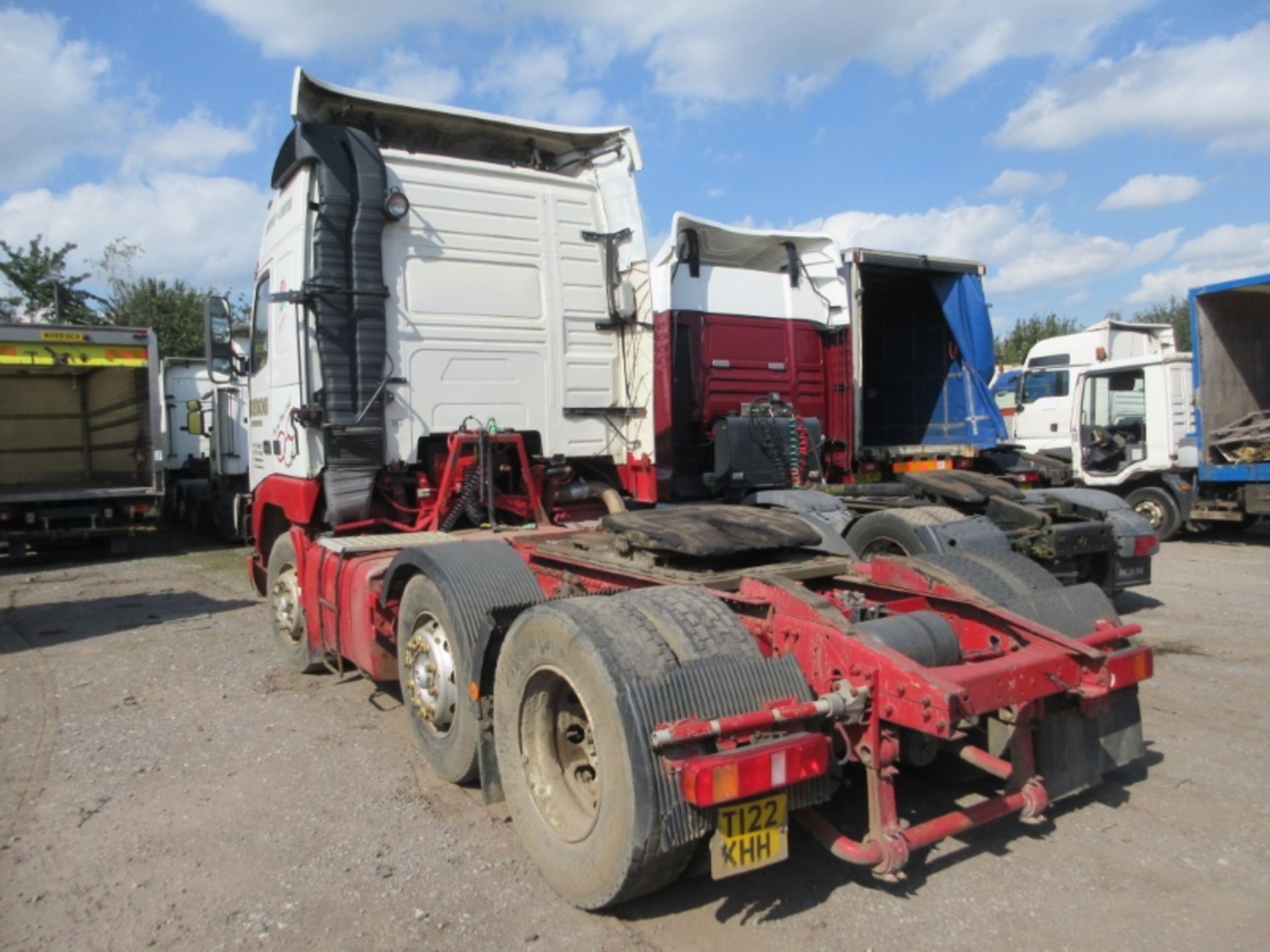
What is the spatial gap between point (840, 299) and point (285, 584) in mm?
6486

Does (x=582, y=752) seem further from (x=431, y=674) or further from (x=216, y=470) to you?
(x=216, y=470)

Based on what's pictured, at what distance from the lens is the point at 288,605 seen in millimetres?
6520

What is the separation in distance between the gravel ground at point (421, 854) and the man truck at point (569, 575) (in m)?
0.23

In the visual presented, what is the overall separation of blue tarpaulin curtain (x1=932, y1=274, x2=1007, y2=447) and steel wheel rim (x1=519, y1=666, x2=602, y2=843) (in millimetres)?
8695

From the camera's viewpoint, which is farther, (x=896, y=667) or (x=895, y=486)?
(x=895, y=486)

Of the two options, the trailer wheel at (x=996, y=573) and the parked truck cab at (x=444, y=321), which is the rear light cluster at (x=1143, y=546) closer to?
the trailer wheel at (x=996, y=573)

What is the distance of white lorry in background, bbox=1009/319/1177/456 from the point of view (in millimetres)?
14930

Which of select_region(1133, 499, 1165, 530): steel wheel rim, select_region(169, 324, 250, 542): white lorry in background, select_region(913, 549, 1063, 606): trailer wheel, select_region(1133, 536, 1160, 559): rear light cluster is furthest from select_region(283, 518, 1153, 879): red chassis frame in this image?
select_region(1133, 499, 1165, 530): steel wheel rim

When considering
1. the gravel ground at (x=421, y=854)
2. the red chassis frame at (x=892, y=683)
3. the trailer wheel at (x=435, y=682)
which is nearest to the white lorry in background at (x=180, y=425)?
the gravel ground at (x=421, y=854)

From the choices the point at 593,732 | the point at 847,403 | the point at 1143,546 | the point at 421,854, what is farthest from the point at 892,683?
the point at 847,403

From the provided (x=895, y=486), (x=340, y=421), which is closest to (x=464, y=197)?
(x=340, y=421)

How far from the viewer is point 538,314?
6.38 m

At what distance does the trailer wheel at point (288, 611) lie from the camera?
20.8 feet

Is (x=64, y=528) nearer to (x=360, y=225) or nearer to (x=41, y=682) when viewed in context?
(x=41, y=682)
